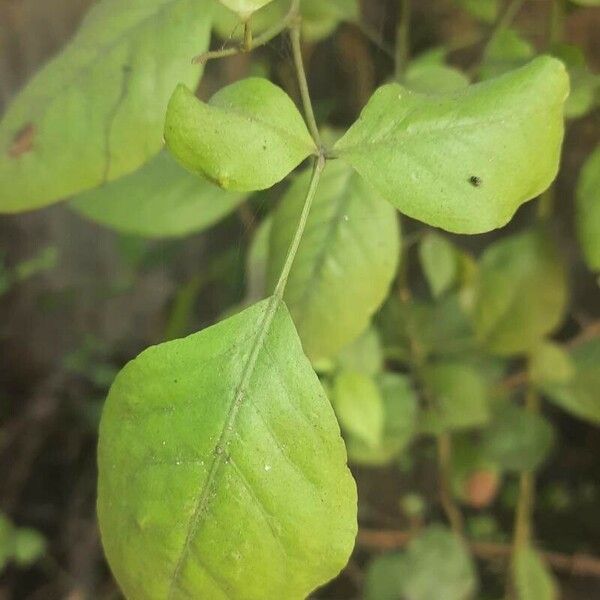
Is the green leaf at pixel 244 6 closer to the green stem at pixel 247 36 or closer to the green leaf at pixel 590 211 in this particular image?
the green stem at pixel 247 36

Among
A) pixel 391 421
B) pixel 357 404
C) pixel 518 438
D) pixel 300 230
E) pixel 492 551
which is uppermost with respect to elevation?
pixel 300 230

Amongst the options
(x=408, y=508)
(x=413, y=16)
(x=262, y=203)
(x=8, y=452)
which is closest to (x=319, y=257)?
(x=262, y=203)

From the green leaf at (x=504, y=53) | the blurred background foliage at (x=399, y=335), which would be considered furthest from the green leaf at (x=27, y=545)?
the green leaf at (x=504, y=53)

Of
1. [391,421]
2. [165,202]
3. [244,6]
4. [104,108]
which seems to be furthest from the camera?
[391,421]

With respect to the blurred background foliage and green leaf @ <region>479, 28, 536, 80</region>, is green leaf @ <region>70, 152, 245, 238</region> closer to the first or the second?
the blurred background foliage

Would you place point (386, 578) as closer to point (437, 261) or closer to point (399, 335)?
point (399, 335)

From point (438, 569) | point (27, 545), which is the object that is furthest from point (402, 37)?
point (27, 545)

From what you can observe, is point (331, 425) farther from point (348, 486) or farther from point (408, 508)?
point (408, 508)
